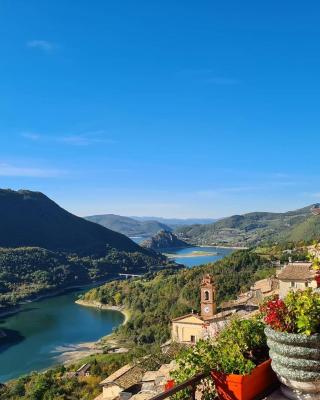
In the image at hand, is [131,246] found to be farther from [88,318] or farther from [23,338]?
[23,338]

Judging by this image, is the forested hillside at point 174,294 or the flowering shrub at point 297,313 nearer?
the flowering shrub at point 297,313

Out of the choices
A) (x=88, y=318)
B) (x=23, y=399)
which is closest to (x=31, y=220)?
(x=88, y=318)

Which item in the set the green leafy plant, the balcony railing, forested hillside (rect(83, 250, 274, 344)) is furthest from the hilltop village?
forested hillside (rect(83, 250, 274, 344))

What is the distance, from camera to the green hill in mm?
146625

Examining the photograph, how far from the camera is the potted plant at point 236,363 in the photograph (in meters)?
3.02

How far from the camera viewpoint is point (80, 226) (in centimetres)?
16925

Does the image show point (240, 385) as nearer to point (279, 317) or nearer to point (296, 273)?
point (279, 317)

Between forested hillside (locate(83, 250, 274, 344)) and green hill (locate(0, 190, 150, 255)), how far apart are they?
67.5 meters

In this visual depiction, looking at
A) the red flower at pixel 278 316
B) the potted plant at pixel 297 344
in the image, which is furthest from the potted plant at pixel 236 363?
the red flower at pixel 278 316

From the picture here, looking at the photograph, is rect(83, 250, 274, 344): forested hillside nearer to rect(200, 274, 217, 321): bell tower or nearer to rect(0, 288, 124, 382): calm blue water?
rect(0, 288, 124, 382): calm blue water

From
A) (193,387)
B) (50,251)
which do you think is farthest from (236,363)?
(50,251)

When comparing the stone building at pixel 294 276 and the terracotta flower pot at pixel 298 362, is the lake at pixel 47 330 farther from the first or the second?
the terracotta flower pot at pixel 298 362

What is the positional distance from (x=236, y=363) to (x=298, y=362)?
414 mm

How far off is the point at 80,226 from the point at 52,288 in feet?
225
